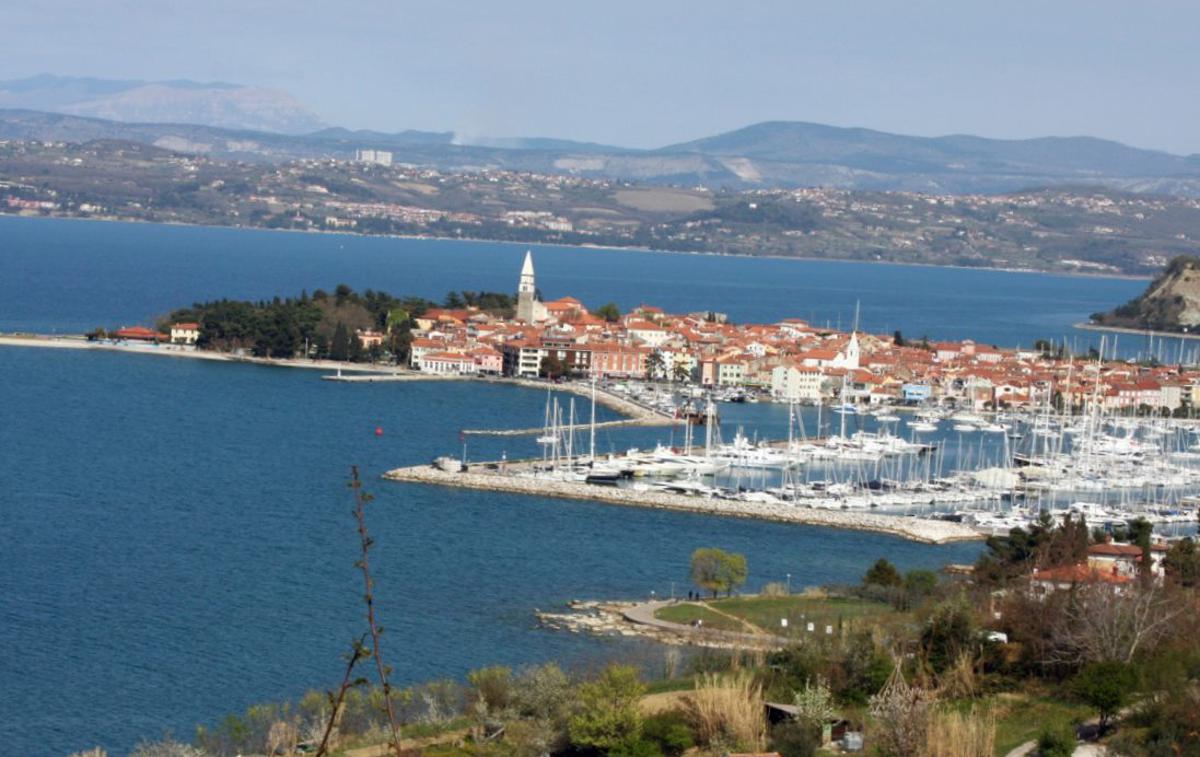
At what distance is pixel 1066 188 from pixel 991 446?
4229 inches

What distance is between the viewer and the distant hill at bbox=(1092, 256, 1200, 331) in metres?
51.3

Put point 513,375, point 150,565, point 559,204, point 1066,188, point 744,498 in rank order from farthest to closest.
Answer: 1. point 1066,188
2. point 559,204
3. point 513,375
4. point 744,498
5. point 150,565

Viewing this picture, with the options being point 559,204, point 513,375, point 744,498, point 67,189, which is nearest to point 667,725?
point 744,498

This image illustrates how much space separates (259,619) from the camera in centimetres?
1335

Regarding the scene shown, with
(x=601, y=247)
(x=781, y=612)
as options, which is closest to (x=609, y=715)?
(x=781, y=612)

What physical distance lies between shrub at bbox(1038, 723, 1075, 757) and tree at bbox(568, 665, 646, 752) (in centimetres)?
185

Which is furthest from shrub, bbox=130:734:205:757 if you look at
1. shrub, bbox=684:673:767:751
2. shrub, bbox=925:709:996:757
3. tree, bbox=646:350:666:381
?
tree, bbox=646:350:666:381

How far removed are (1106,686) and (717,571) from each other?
574cm

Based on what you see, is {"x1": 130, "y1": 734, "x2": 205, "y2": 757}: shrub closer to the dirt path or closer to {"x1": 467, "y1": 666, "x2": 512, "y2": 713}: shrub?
the dirt path

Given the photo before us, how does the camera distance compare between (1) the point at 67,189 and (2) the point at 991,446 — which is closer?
(2) the point at 991,446

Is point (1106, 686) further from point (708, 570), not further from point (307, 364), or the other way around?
point (307, 364)

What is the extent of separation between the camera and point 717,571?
14438 millimetres

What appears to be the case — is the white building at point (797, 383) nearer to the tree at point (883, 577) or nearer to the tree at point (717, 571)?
the tree at point (717, 571)

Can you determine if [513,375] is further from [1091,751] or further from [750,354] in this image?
→ [1091,751]
